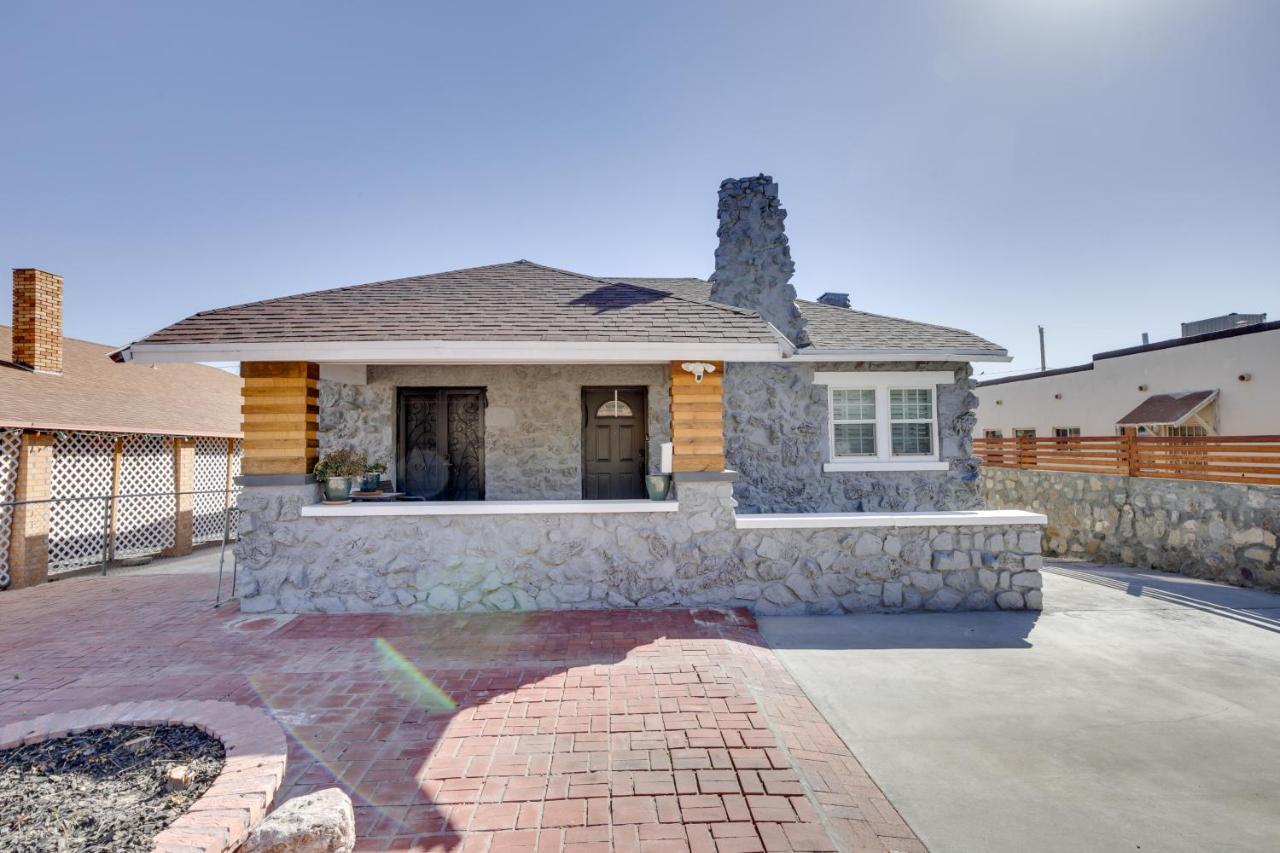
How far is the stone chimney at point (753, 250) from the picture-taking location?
10.1 metres

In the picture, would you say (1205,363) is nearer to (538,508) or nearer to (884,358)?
(884,358)

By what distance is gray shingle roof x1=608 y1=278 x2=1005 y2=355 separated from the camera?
926 centimetres

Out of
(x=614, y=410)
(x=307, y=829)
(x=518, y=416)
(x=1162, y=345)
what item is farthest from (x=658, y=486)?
(x=1162, y=345)

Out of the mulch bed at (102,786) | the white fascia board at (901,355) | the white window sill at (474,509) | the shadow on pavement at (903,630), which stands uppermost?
the white fascia board at (901,355)

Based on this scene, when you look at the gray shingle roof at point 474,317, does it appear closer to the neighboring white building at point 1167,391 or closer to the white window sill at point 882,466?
the white window sill at point 882,466

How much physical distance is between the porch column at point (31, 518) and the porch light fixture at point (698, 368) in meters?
10.8

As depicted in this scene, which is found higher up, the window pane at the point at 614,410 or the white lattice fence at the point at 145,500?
the window pane at the point at 614,410

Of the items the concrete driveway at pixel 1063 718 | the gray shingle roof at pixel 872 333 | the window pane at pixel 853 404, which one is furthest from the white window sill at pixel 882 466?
the concrete driveway at pixel 1063 718

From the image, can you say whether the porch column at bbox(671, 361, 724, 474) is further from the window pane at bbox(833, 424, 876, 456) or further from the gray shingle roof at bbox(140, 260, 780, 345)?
the window pane at bbox(833, 424, 876, 456)

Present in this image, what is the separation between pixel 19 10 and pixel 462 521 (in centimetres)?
927

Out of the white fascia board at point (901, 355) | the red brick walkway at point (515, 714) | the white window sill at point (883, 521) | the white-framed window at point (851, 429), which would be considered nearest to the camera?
the red brick walkway at point (515, 714)

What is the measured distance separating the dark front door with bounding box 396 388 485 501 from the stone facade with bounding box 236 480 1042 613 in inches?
109

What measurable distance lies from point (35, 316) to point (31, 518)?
15.3 feet

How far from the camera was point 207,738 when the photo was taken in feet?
11.1
